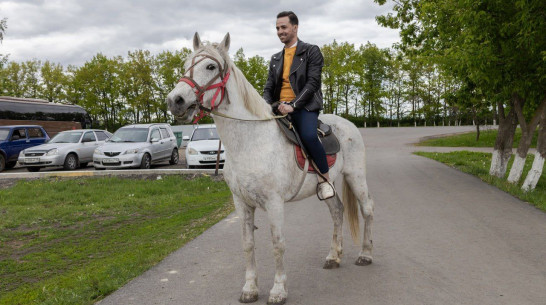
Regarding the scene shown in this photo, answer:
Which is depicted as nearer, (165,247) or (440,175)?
(165,247)

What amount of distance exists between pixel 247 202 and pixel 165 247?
2571mm

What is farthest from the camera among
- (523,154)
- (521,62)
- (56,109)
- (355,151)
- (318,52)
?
(56,109)

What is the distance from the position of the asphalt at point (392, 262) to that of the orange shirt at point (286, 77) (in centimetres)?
203

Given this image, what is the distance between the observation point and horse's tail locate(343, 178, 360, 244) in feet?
17.9

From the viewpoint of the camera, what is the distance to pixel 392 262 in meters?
5.16

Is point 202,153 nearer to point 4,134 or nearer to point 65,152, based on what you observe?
point 65,152

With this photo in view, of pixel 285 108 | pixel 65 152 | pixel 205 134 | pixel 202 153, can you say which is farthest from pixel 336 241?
pixel 65 152

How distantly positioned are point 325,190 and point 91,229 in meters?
5.31

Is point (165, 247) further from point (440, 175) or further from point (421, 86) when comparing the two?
point (421, 86)

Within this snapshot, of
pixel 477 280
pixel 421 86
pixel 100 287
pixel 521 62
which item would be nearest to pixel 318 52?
pixel 477 280

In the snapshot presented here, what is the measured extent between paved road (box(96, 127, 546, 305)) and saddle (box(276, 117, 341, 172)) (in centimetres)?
134

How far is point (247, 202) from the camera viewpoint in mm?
4109

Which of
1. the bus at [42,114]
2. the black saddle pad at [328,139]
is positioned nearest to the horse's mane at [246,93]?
the black saddle pad at [328,139]

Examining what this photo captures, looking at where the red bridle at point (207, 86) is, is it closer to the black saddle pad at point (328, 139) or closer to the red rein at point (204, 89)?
the red rein at point (204, 89)
